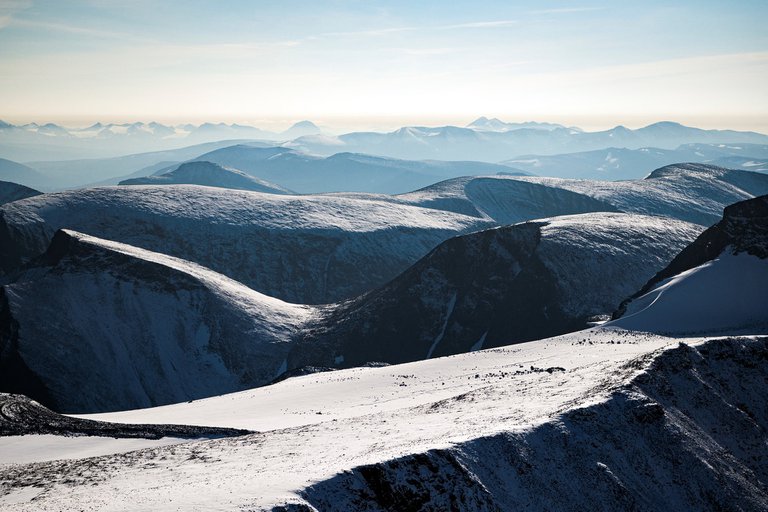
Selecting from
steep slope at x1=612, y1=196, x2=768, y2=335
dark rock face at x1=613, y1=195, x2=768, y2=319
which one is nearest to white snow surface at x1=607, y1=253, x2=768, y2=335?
steep slope at x1=612, y1=196, x2=768, y2=335

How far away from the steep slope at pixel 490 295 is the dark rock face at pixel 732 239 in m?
14.0

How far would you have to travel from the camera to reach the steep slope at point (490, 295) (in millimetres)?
95000

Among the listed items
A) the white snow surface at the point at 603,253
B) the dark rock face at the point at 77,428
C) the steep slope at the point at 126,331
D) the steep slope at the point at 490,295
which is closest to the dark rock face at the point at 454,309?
the steep slope at the point at 490,295

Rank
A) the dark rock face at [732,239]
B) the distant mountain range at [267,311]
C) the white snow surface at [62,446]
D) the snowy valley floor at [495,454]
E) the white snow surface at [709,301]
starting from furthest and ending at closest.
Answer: the distant mountain range at [267,311], the dark rock face at [732,239], the white snow surface at [709,301], the white snow surface at [62,446], the snowy valley floor at [495,454]

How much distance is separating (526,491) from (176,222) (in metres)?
146

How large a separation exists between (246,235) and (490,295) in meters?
79.9

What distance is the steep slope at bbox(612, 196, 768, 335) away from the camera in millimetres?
63344

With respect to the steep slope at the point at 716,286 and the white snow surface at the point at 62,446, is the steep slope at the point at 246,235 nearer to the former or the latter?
the steep slope at the point at 716,286

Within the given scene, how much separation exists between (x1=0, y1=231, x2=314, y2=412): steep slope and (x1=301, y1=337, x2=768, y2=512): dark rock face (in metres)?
66.3

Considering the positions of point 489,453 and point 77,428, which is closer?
point 489,453

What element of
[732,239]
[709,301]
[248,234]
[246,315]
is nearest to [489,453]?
[709,301]

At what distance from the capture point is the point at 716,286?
2709 inches

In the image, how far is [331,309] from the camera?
376 ft

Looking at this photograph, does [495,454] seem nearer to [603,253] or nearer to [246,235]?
[603,253]
